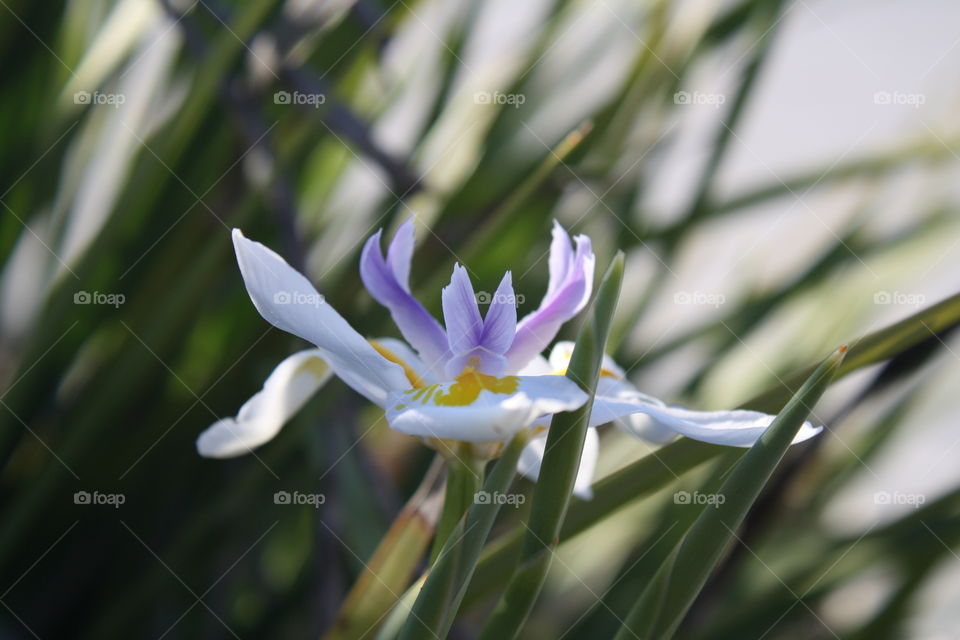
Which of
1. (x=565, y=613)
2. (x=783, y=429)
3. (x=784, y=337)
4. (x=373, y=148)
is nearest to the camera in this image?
(x=783, y=429)

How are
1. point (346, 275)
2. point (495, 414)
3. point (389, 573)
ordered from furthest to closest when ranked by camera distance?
point (346, 275)
point (389, 573)
point (495, 414)

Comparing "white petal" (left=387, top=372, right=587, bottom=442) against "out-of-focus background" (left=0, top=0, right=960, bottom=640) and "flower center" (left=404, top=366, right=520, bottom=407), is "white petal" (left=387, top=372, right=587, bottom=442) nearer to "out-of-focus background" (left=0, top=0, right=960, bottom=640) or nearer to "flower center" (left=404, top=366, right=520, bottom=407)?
"flower center" (left=404, top=366, right=520, bottom=407)

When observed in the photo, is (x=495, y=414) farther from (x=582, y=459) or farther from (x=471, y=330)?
(x=582, y=459)

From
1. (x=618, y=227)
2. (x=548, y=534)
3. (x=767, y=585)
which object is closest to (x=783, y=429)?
(x=548, y=534)

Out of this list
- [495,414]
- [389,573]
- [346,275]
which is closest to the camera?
[495,414]

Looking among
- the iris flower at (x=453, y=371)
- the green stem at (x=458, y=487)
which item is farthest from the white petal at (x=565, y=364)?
the green stem at (x=458, y=487)

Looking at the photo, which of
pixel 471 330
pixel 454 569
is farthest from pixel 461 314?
pixel 454 569

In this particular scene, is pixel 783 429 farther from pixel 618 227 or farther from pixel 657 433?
pixel 618 227

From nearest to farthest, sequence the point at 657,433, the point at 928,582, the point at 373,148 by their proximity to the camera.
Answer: the point at 657,433
the point at 373,148
the point at 928,582
